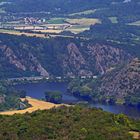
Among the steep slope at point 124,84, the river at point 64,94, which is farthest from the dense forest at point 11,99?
the steep slope at point 124,84

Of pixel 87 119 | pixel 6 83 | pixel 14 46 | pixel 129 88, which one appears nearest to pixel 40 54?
pixel 14 46

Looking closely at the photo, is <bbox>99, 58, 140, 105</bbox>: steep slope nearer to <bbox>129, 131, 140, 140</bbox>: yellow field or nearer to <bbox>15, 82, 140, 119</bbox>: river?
<bbox>15, 82, 140, 119</bbox>: river

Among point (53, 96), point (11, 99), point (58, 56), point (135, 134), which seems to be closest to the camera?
point (135, 134)

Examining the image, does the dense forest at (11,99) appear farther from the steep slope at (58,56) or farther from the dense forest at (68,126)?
the dense forest at (68,126)

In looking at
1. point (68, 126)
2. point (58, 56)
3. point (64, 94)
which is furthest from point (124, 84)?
point (68, 126)

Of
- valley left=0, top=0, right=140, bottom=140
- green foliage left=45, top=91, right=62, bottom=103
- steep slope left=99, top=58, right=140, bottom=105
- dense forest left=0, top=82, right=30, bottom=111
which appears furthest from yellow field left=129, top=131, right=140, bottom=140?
steep slope left=99, top=58, right=140, bottom=105

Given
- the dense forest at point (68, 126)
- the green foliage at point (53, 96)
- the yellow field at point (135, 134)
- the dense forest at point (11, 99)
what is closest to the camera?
the yellow field at point (135, 134)

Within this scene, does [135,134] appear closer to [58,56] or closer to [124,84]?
[124,84]
